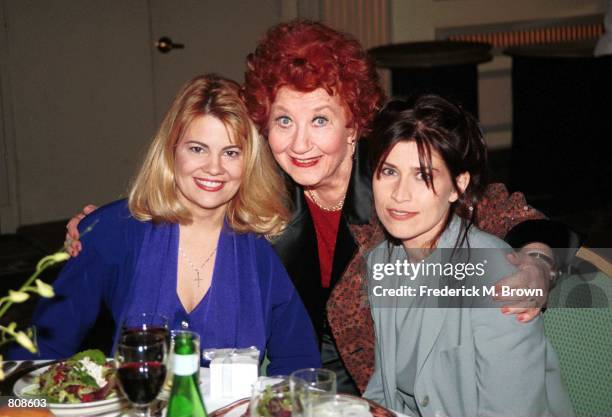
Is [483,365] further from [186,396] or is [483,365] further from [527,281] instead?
[186,396]

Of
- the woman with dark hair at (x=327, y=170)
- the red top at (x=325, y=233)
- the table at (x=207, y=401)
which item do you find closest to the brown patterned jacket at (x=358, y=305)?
the woman with dark hair at (x=327, y=170)

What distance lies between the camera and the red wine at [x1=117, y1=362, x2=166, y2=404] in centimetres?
159

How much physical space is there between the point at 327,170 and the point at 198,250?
0.42 metres

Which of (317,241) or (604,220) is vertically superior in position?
(317,241)

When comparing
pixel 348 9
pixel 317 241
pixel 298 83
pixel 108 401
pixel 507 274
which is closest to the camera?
pixel 108 401

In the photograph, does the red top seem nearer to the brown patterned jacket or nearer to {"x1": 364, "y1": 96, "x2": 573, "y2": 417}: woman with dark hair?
the brown patterned jacket

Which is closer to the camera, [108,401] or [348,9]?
[108,401]

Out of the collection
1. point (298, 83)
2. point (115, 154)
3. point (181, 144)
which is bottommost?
point (115, 154)

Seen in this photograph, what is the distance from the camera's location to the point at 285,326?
252 centimetres

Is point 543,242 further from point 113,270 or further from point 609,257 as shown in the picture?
point 113,270

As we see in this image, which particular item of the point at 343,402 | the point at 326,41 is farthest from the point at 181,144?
the point at 343,402

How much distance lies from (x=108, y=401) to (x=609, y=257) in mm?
1182

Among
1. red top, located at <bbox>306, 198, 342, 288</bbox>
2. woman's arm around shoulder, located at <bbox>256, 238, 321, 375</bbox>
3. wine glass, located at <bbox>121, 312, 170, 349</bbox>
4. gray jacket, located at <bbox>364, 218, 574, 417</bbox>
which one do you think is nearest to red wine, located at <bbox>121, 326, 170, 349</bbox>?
wine glass, located at <bbox>121, 312, 170, 349</bbox>

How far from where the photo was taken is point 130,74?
6.48 m
